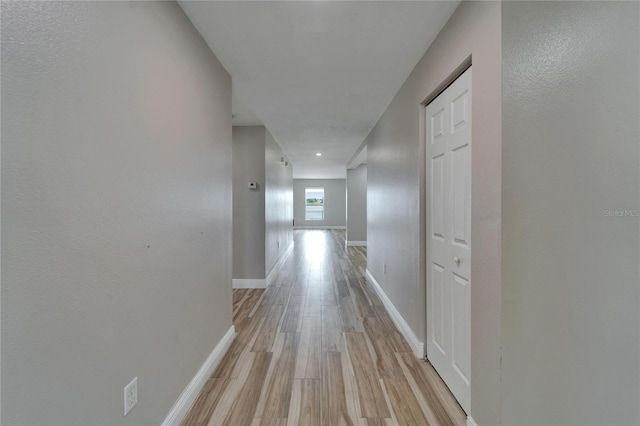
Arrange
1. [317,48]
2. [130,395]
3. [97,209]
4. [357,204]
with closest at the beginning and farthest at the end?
[97,209] → [130,395] → [317,48] → [357,204]

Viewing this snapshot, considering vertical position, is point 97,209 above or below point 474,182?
below

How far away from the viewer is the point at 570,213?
1.27 m

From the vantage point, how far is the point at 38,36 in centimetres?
79

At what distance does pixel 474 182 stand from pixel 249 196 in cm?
325

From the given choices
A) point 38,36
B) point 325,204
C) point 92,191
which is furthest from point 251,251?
point 325,204

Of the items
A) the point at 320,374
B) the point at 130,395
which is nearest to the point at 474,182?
the point at 320,374

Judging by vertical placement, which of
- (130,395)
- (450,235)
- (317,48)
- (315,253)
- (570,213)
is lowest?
(315,253)

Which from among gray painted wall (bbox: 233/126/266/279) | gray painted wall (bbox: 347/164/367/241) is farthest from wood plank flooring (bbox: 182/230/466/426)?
gray painted wall (bbox: 347/164/367/241)

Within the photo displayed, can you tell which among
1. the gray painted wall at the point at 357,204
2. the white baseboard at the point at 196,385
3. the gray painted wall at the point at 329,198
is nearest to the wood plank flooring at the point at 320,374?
the white baseboard at the point at 196,385

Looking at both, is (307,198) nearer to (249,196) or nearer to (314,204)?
(314,204)

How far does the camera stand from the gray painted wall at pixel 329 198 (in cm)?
1286

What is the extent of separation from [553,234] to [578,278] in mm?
245

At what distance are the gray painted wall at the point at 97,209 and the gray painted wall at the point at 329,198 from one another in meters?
11.1

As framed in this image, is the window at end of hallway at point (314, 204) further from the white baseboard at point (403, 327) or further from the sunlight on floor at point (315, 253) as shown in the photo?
the white baseboard at point (403, 327)
